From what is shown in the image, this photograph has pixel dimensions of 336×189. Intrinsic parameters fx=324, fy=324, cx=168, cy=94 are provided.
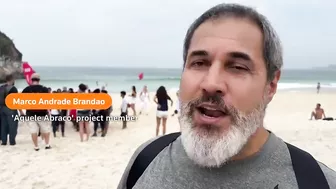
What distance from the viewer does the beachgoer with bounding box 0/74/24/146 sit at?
7504 millimetres

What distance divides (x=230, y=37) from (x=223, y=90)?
0.21m

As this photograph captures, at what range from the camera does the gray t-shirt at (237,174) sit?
1.11m

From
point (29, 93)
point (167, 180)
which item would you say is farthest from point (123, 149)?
point (167, 180)

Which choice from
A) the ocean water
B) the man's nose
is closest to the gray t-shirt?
the man's nose

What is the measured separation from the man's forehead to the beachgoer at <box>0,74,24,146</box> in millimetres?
7212

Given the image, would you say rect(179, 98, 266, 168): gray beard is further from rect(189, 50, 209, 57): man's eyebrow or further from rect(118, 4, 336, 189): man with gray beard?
rect(189, 50, 209, 57): man's eyebrow

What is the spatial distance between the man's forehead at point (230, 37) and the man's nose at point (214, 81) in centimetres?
8

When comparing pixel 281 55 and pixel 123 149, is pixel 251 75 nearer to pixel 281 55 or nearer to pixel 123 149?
pixel 281 55

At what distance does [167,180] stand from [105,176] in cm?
470

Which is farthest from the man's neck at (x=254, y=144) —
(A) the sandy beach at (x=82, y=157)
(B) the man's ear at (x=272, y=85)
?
(A) the sandy beach at (x=82, y=157)

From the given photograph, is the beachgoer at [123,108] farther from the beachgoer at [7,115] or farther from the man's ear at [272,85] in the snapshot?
the man's ear at [272,85]

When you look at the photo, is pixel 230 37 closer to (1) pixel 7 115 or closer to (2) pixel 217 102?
(2) pixel 217 102

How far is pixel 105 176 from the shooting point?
18.5 feet

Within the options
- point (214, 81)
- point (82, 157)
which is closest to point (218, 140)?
point (214, 81)
